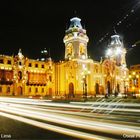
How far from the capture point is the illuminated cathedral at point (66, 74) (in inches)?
2284

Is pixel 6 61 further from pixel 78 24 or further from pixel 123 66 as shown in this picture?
pixel 123 66

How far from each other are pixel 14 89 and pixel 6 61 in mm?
7016

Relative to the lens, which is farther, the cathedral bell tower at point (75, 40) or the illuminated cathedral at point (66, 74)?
the cathedral bell tower at point (75, 40)

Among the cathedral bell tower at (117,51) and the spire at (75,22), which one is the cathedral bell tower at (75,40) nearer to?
the spire at (75,22)

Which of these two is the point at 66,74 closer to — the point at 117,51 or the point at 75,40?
the point at 75,40

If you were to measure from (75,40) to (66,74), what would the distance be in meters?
10.8

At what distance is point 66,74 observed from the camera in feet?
222

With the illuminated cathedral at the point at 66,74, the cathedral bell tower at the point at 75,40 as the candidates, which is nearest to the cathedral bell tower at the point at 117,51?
the illuminated cathedral at the point at 66,74

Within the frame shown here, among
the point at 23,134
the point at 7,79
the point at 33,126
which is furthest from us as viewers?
the point at 7,79

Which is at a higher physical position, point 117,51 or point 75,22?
point 75,22

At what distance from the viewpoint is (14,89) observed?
57.7 m

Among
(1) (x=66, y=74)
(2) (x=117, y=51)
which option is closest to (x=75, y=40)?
(1) (x=66, y=74)

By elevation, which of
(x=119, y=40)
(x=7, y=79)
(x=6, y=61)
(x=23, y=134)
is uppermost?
(x=119, y=40)

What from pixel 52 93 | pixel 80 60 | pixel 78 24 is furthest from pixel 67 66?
pixel 78 24
